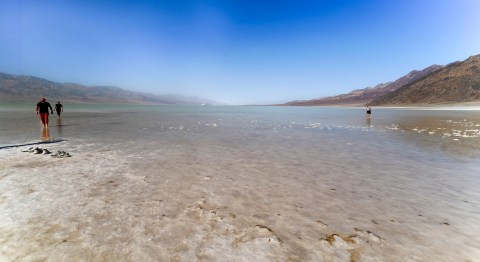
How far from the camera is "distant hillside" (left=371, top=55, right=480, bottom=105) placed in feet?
309

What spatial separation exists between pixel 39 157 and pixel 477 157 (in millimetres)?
16628

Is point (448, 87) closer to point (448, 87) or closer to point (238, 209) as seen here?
point (448, 87)

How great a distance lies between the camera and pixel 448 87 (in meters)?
103

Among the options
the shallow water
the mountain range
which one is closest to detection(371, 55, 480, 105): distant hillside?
the mountain range

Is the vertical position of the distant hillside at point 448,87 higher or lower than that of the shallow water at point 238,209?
higher

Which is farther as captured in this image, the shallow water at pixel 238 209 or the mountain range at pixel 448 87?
the mountain range at pixel 448 87

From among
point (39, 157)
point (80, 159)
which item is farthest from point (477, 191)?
point (39, 157)

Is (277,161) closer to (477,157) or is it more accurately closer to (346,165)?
(346,165)

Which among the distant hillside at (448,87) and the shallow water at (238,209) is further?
the distant hillside at (448,87)

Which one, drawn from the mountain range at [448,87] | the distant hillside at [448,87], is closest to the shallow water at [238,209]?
the mountain range at [448,87]

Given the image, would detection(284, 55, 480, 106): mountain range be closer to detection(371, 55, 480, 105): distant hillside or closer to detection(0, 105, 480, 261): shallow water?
detection(371, 55, 480, 105): distant hillside

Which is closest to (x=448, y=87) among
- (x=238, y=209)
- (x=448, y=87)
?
(x=448, y=87)

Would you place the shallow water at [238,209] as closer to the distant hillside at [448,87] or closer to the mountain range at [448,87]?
the mountain range at [448,87]

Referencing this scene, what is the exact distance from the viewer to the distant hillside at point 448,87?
94.1 metres
